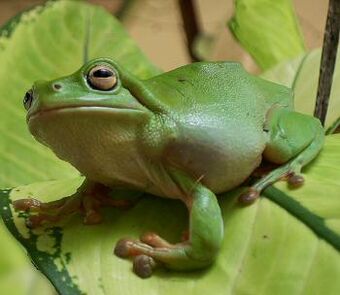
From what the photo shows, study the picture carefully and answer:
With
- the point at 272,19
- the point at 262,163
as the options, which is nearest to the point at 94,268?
the point at 262,163

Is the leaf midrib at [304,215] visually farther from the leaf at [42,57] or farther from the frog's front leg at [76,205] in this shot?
the leaf at [42,57]

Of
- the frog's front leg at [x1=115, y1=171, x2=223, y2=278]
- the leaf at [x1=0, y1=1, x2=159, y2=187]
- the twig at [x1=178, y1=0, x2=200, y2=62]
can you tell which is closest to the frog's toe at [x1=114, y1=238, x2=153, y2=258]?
the frog's front leg at [x1=115, y1=171, x2=223, y2=278]

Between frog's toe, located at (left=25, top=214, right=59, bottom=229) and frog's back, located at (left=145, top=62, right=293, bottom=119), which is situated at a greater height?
frog's back, located at (left=145, top=62, right=293, bottom=119)

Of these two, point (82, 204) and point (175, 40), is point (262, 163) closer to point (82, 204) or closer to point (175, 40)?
point (82, 204)

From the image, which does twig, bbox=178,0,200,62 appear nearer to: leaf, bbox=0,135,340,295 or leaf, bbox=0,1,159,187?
leaf, bbox=0,1,159,187

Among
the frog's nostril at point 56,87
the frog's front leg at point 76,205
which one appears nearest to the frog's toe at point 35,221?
the frog's front leg at point 76,205

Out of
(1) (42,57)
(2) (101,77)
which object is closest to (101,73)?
(2) (101,77)

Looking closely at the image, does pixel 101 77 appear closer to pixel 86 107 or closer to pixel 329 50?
pixel 86 107
